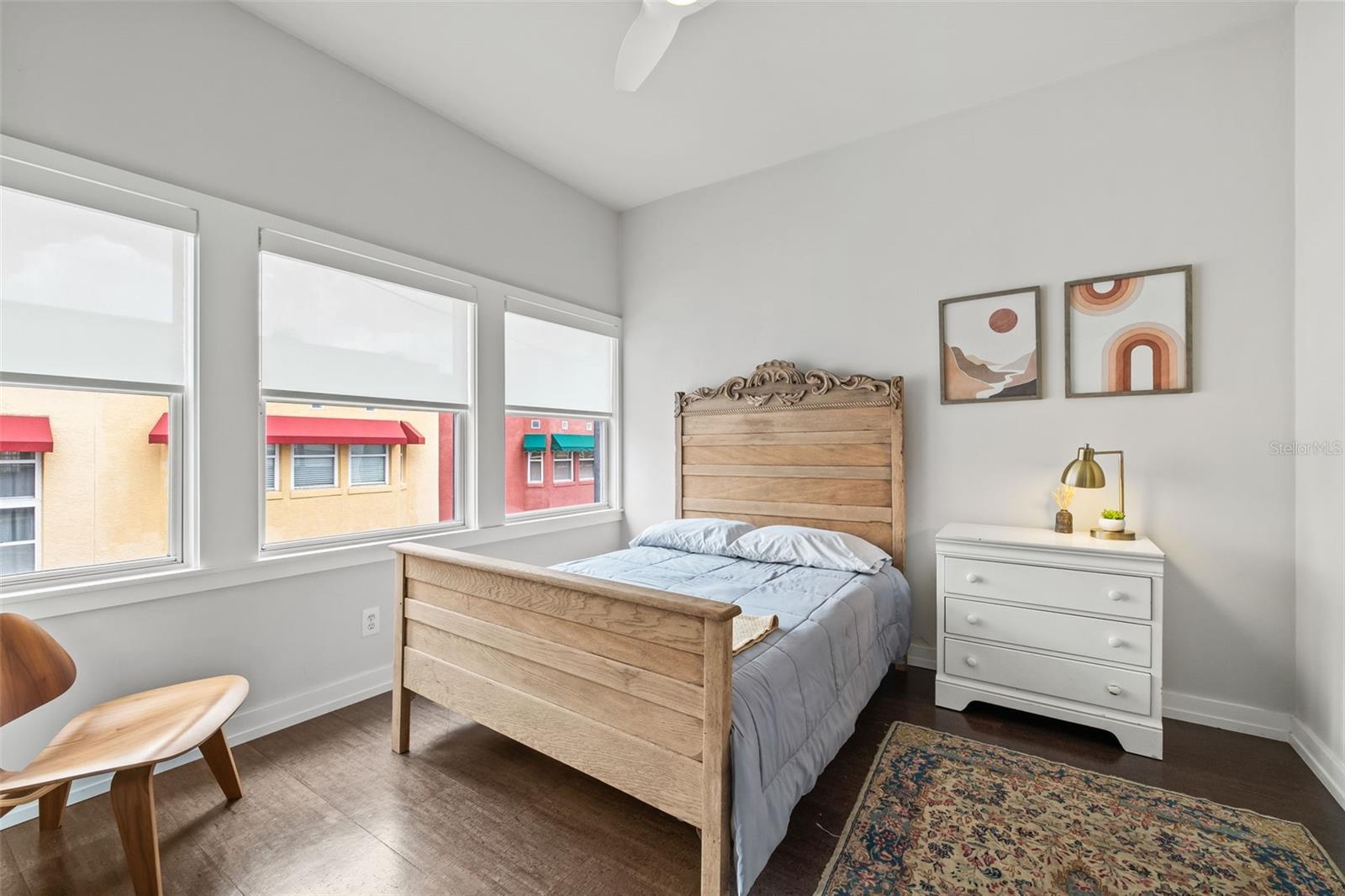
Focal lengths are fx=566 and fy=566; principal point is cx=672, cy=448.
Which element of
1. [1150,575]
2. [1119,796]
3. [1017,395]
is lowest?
[1119,796]

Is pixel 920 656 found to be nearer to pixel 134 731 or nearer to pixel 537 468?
pixel 537 468

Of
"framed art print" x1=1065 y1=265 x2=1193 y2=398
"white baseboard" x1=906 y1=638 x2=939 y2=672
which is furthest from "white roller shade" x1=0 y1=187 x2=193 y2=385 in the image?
"framed art print" x1=1065 y1=265 x2=1193 y2=398

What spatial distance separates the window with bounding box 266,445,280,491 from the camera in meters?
2.45

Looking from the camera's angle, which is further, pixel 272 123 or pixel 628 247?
pixel 628 247

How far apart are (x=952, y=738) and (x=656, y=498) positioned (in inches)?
91.0

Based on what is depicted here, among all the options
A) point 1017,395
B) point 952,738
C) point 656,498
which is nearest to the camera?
point 952,738

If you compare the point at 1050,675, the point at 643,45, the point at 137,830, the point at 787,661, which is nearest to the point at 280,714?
the point at 137,830

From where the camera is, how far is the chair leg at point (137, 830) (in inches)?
57.0

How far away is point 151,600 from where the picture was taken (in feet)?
6.76

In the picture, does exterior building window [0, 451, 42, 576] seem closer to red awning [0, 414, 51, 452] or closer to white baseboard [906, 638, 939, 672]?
red awning [0, 414, 51, 452]

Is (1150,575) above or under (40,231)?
under

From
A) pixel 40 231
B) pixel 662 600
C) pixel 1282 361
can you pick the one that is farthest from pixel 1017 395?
pixel 40 231

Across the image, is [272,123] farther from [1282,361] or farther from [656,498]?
[1282,361]

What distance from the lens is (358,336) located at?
2.74 meters
